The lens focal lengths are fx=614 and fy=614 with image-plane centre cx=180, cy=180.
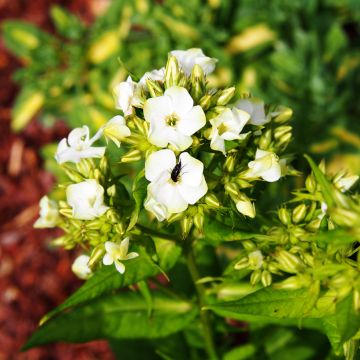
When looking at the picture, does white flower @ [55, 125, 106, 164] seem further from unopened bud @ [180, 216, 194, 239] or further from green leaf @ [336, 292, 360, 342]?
green leaf @ [336, 292, 360, 342]

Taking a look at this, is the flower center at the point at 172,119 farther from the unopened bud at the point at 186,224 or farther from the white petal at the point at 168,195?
the unopened bud at the point at 186,224

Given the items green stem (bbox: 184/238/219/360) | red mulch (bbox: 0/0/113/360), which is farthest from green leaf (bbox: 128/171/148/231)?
red mulch (bbox: 0/0/113/360)

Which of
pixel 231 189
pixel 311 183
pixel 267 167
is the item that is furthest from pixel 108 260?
pixel 311 183

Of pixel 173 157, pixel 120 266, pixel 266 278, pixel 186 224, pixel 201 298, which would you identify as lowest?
pixel 201 298

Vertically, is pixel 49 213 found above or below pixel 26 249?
above

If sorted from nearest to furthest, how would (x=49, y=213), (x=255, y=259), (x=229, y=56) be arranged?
(x=255, y=259) → (x=49, y=213) → (x=229, y=56)

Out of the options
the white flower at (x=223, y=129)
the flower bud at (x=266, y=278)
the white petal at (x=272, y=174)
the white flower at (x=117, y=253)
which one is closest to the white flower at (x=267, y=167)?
the white petal at (x=272, y=174)

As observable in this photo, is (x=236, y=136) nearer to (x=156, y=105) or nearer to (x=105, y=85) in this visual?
(x=156, y=105)

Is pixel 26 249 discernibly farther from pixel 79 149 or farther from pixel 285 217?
pixel 285 217

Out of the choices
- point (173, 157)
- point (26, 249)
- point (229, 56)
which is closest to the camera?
point (173, 157)
